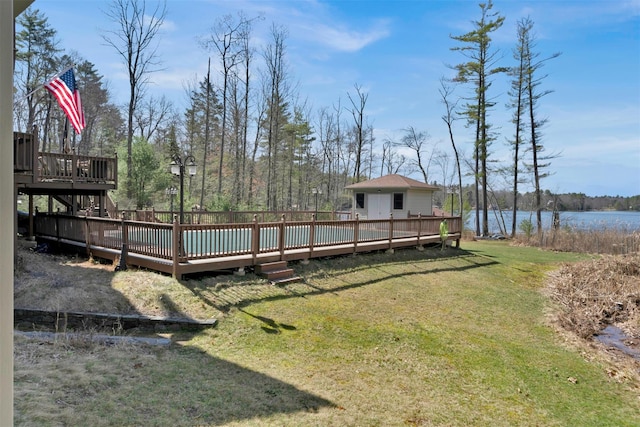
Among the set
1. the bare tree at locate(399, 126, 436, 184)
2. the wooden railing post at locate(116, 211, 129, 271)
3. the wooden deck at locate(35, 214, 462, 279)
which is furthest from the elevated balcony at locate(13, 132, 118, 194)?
the bare tree at locate(399, 126, 436, 184)

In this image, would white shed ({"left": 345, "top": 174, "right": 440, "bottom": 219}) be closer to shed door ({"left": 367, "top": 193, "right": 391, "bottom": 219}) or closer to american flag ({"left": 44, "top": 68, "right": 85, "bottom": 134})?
shed door ({"left": 367, "top": 193, "right": 391, "bottom": 219})

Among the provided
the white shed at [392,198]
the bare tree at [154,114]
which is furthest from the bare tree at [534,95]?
the bare tree at [154,114]

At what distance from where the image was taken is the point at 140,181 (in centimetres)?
2152

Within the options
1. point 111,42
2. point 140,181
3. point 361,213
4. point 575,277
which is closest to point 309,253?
point 575,277

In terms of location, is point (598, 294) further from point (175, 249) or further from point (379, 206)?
point (175, 249)

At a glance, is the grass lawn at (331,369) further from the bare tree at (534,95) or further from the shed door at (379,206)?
the bare tree at (534,95)

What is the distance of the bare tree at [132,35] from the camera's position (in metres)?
19.1

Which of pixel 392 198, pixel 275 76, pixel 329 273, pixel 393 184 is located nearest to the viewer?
pixel 329 273

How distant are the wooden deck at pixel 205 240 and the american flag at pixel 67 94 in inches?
111

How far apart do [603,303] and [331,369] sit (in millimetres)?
8795

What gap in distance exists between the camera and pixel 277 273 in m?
8.74

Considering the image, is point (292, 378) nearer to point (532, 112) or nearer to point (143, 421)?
point (143, 421)

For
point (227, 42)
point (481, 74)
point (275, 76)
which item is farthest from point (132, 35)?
point (481, 74)

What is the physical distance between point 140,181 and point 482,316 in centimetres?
1985
